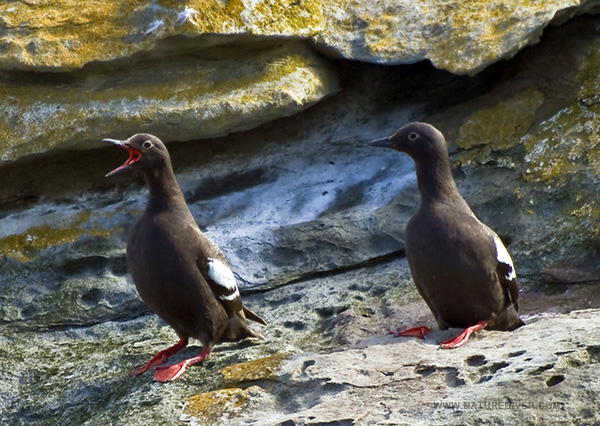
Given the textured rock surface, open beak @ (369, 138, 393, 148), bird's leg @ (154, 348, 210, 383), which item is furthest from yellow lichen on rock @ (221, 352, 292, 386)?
open beak @ (369, 138, 393, 148)

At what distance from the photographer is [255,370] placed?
17.4 feet

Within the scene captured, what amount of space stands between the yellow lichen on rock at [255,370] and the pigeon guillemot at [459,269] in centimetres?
83

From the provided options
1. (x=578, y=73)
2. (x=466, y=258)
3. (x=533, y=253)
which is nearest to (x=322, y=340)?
(x=466, y=258)

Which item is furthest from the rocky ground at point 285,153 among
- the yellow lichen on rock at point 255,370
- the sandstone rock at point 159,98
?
the yellow lichen on rock at point 255,370

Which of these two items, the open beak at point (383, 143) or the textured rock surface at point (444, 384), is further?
the open beak at point (383, 143)

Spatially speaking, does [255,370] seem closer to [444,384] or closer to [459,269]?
[444,384]

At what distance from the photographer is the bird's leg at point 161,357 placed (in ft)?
19.0

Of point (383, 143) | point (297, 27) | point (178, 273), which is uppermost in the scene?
point (297, 27)

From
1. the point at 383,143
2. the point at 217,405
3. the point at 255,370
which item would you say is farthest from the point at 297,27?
the point at 217,405

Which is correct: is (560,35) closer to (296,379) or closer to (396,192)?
(396,192)

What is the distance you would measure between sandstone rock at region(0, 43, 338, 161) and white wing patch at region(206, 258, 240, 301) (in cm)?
152

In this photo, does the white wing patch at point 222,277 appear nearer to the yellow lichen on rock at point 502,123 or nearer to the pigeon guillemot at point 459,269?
the pigeon guillemot at point 459,269

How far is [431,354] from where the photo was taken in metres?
5.16

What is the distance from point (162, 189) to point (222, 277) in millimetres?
748
